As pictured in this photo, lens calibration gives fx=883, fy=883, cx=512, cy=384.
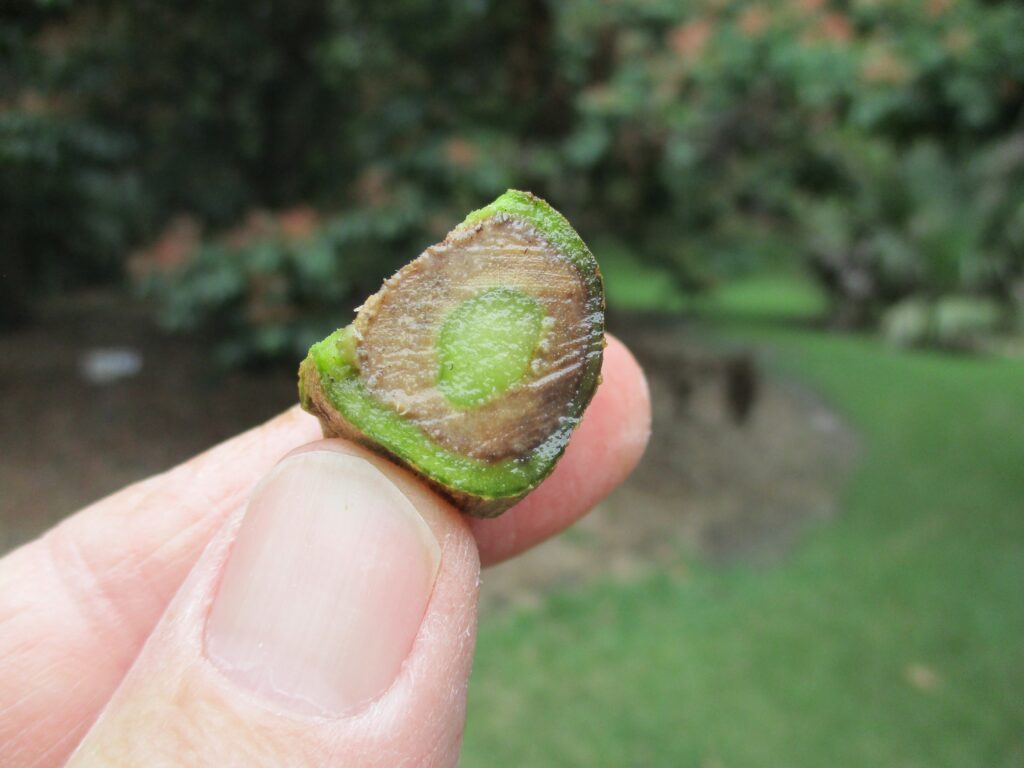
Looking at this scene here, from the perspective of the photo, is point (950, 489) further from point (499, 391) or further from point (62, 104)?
point (62, 104)

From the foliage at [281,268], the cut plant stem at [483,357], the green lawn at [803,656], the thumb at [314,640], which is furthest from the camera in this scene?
the foliage at [281,268]

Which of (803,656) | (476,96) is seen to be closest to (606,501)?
(803,656)

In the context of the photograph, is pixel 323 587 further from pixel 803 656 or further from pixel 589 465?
pixel 803 656

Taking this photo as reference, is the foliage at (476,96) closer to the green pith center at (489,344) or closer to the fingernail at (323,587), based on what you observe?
the green pith center at (489,344)

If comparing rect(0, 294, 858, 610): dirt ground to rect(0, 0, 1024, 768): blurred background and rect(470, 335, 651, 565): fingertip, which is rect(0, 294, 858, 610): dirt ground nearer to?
rect(0, 0, 1024, 768): blurred background

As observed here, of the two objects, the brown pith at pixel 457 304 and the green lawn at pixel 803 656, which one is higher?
the brown pith at pixel 457 304

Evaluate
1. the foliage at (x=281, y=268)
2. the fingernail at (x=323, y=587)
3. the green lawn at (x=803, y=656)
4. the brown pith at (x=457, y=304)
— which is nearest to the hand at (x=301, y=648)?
the fingernail at (x=323, y=587)
